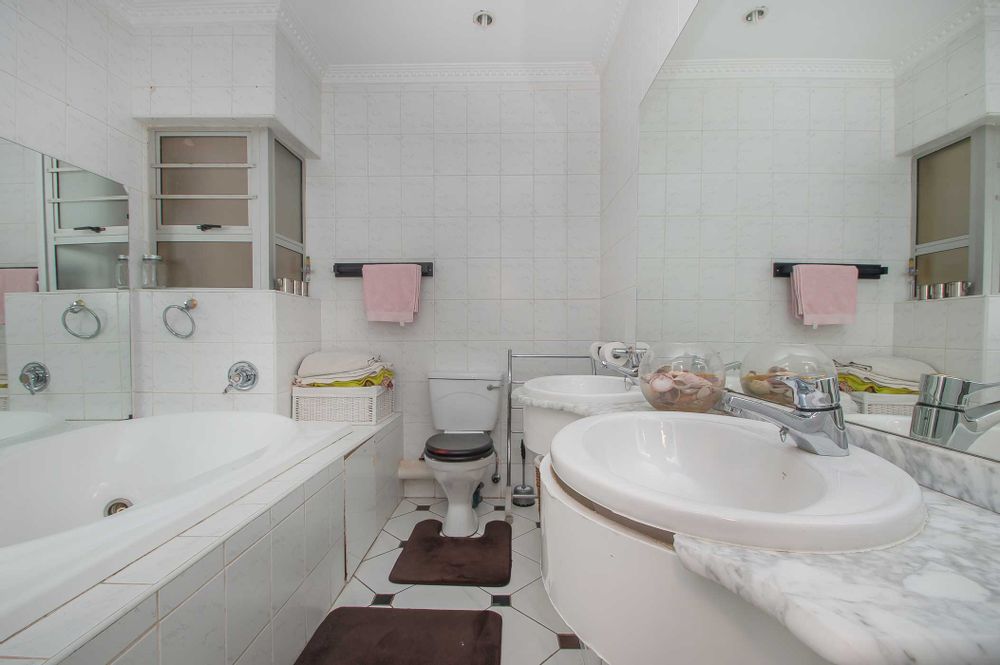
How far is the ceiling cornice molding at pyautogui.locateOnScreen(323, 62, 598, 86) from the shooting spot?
2.07m

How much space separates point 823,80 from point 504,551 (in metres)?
1.72

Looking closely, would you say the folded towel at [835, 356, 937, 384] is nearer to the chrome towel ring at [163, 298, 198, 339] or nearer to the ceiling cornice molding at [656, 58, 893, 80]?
the ceiling cornice molding at [656, 58, 893, 80]

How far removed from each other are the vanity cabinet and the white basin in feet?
2.38

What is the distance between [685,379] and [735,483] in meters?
0.25

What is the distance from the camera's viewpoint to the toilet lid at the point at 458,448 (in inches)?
65.0

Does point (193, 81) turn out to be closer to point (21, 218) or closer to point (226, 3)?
point (226, 3)

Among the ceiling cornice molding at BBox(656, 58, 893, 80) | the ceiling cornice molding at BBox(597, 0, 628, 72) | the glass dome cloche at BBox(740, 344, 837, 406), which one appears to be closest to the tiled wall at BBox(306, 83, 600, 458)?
the ceiling cornice molding at BBox(597, 0, 628, 72)

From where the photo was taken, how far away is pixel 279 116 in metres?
1.77

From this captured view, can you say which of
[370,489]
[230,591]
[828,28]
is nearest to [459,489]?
[370,489]

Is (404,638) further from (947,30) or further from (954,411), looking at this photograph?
(947,30)

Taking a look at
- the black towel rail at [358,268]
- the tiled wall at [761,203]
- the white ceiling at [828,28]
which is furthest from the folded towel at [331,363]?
the white ceiling at [828,28]

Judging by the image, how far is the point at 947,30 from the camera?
54 cm

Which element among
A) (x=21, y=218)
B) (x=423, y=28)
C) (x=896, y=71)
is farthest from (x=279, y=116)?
(x=896, y=71)

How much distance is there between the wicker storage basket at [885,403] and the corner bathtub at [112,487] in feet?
4.39
